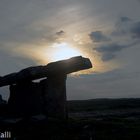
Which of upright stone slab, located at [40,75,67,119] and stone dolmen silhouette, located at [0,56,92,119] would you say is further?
upright stone slab, located at [40,75,67,119]

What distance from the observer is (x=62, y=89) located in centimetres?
3300

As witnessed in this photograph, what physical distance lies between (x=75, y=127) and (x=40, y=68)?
26.1 ft

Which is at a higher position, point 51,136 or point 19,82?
point 19,82

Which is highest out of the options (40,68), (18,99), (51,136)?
(40,68)

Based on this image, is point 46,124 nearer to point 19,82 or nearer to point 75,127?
point 75,127

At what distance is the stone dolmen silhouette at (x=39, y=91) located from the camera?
31.9m

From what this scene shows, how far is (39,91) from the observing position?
3322 centimetres

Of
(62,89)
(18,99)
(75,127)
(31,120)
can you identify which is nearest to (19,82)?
(18,99)

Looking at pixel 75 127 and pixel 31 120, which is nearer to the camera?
pixel 75 127

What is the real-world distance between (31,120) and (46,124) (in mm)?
1544

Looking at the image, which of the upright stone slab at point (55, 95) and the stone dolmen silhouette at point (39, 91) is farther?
the upright stone slab at point (55, 95)

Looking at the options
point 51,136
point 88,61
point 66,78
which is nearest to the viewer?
point 51,136

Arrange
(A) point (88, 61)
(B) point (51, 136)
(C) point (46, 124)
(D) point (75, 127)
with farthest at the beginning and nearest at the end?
1. (A) point (88, 61)
2. (C) point (46, 124)
3. (D) point (75, 127)
4. (B) point (51, 136)

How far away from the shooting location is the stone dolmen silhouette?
3189cm
